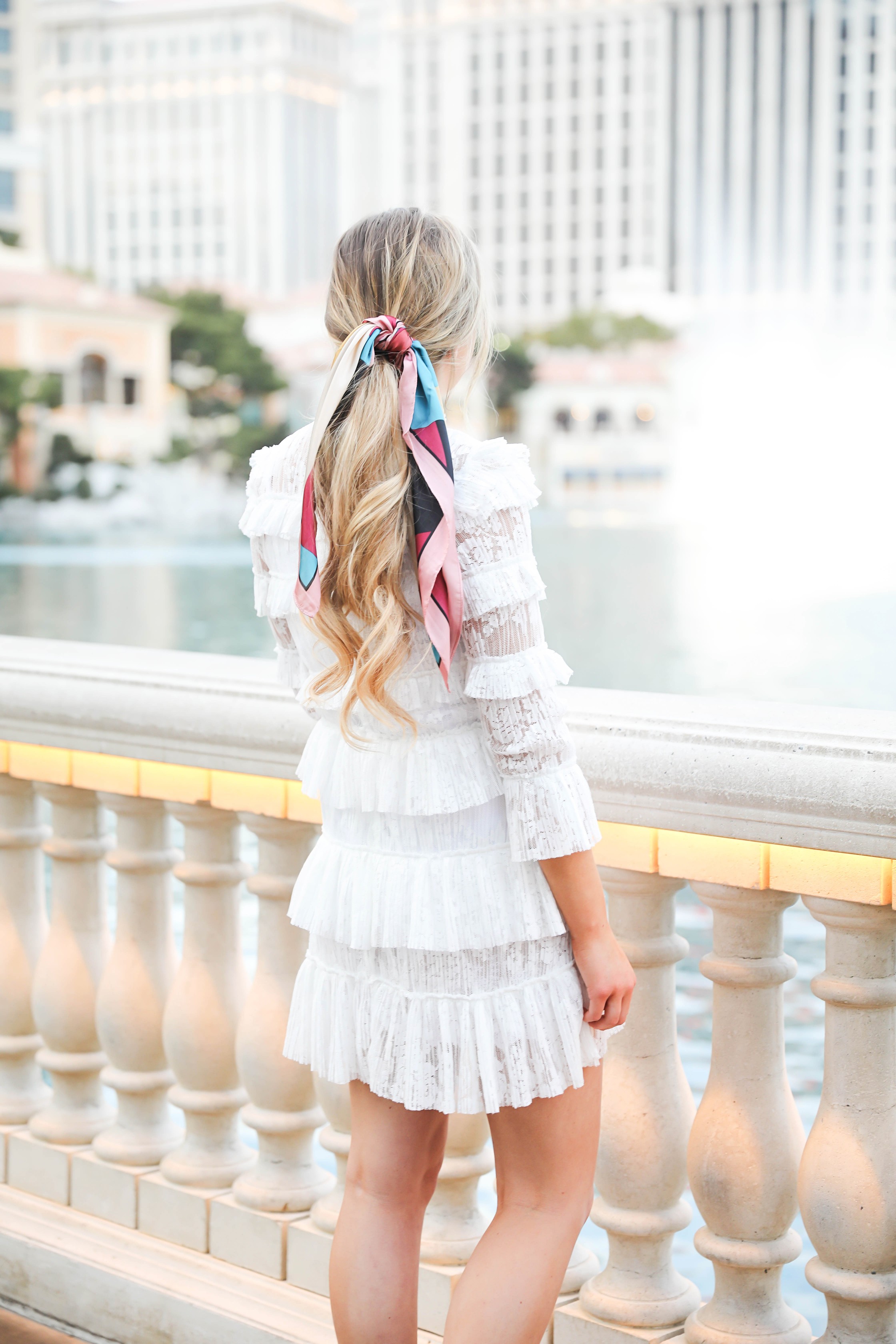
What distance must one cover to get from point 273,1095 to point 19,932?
443mm

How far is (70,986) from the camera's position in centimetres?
177

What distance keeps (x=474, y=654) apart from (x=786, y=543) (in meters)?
50.9

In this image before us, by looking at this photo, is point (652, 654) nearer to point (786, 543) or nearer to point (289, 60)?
point (786, 543)

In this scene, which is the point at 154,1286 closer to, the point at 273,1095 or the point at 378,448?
the point at 273,1095

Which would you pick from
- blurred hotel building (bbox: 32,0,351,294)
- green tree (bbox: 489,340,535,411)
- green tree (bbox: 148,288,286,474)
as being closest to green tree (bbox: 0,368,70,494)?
green tree (bbox: 148,288,286,474)

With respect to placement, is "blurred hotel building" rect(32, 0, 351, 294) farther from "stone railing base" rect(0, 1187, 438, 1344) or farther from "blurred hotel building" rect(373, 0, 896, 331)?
"stone railing base" rect(0, 1187, 438, 1344)

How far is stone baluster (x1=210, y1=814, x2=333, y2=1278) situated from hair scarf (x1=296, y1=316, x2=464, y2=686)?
54 cm

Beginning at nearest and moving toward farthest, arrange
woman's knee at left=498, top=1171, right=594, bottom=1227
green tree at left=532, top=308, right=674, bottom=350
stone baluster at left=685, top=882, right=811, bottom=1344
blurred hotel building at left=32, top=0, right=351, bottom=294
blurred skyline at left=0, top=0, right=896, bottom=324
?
woman's knee at left=498, top=1171, right=594, bottom=1227 < stone baluster at left=685, top=882, right=811, bottom=1344 < green tree at left=532, top=308, right=674, bottom=350 < blurred skyline at left=0, top=0, right=896, bottom=324 < blurred hotel building at left=32, top=0, right=351, bottom=294

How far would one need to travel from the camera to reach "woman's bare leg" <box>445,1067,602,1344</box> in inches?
46.1

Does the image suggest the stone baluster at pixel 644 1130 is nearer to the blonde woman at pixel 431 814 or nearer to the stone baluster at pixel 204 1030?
the blonde woman at pixel 431 814

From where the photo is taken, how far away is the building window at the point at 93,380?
4534cm

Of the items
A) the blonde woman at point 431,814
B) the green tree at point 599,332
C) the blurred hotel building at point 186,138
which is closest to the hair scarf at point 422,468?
the blonde woman at point 431,814

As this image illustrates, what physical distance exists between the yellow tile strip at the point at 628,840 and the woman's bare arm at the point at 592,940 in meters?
0.17

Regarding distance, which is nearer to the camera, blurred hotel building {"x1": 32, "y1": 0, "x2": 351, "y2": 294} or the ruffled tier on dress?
the ruffled tier on dress
